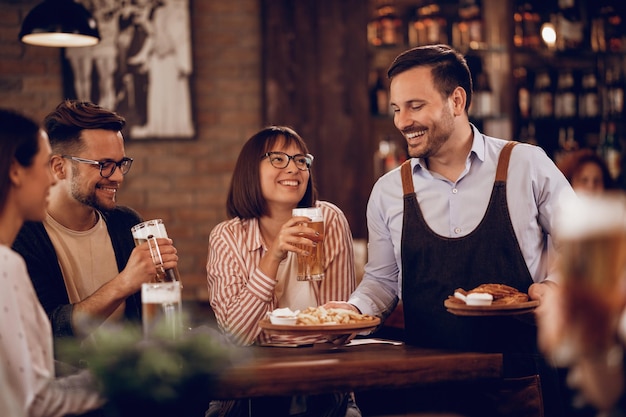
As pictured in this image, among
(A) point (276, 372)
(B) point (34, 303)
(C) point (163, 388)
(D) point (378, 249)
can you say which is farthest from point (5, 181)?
(D) point (378, 249)

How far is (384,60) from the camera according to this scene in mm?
5508

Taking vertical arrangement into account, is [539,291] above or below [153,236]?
below

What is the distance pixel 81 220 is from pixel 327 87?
2.61 m

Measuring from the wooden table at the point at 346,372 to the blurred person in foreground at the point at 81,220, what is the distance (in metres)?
0.87

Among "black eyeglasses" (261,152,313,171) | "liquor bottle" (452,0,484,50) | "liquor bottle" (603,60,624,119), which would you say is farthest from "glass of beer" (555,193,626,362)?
"liquor bottle" (603,60,624,119)

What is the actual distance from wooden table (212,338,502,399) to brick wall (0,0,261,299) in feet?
10.0

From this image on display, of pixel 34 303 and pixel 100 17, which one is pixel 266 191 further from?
pixel 100 17

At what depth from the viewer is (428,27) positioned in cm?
559

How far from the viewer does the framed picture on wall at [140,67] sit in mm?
5055

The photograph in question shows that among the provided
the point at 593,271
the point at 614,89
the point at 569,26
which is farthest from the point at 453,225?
the point at 614,89

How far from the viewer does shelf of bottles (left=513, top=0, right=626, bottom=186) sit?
590 cm

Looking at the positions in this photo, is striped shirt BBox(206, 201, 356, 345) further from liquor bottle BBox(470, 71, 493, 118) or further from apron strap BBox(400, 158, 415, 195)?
liquor bottle BBox(470, 71, 493, 118)

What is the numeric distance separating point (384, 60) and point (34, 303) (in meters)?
4.08

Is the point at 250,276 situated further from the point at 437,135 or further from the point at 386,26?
the point at 386,26
